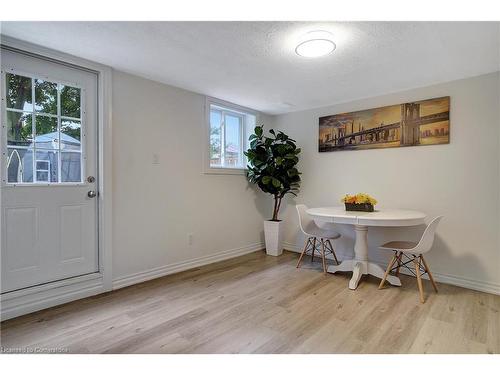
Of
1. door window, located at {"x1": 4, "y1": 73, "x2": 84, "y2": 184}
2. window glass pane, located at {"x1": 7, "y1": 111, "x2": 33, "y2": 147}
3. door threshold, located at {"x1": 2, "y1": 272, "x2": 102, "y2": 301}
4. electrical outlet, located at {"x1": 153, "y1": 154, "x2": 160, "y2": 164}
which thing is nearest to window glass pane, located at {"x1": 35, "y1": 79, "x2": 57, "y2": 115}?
door window, located at {"x1": 4, "y1": 73, "x2": 84, "y2": 184}

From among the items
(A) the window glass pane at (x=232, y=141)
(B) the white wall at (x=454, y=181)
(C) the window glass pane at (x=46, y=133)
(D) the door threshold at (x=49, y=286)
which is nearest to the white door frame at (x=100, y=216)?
(D) the door threshold at (x=49, y=286)

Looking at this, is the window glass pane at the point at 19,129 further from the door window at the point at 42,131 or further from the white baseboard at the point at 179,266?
the white baseboard at the point at 179,266

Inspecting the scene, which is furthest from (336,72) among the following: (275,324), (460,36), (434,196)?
(275,324)

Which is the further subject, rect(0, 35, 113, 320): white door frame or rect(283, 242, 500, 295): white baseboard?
rect(283, 242, 500, 295): white baseboard

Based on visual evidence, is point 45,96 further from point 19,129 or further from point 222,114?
point 222,114

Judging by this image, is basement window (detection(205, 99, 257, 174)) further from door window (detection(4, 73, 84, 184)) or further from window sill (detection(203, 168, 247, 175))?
door window (detection(4, 73, 84, 184))

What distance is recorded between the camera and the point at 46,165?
2268mm

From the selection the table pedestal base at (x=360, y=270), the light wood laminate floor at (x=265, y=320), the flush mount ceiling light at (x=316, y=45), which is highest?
the flush mount ceiling light at (x=316, y=45)

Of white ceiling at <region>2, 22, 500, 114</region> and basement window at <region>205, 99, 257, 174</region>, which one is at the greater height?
white ceiling at <region>2, 22, 500, 114</region>

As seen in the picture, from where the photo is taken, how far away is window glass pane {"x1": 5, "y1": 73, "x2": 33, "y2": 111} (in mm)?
2082

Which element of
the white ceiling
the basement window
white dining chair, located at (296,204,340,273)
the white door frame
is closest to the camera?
the white ceiling

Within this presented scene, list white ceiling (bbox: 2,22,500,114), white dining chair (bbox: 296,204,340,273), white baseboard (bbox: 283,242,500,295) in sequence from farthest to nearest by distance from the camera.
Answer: white dining chair (bbox: 296,204,340,273), white baseboard (bbox: 283,242,500,295), white ceiling (bbox: 2,22,500,114)

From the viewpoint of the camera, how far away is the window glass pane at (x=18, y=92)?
2.08m

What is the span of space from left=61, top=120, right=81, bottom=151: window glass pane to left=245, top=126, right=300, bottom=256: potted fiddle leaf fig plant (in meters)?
2.09
